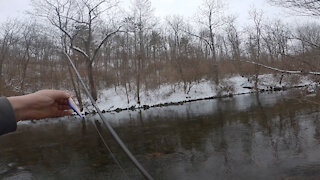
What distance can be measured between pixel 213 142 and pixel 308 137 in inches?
155

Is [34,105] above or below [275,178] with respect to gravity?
above

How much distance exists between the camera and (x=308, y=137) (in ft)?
35.0

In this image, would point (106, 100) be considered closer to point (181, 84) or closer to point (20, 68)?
point (181, 84)

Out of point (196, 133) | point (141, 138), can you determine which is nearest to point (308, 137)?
point (196, 133)

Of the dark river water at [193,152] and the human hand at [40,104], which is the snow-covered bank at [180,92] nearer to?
the dark river water at [193,152]

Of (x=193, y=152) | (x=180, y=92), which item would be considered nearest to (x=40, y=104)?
(x=193, y=152)

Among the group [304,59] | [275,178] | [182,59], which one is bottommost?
[275,178]

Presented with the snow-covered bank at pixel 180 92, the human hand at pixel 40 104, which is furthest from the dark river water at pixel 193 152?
the snow-covered bank at pixel 180 92

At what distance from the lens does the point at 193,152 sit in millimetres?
10336

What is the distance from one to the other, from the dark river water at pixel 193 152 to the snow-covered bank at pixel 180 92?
51.9 ft

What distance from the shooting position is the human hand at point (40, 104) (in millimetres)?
1539

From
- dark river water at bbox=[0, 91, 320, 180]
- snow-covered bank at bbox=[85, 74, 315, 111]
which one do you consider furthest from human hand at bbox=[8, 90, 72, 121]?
snow-covered bank at bbox=[85, 74, 315, 111]

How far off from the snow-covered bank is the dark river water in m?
15.8

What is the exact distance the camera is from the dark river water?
8.19m
